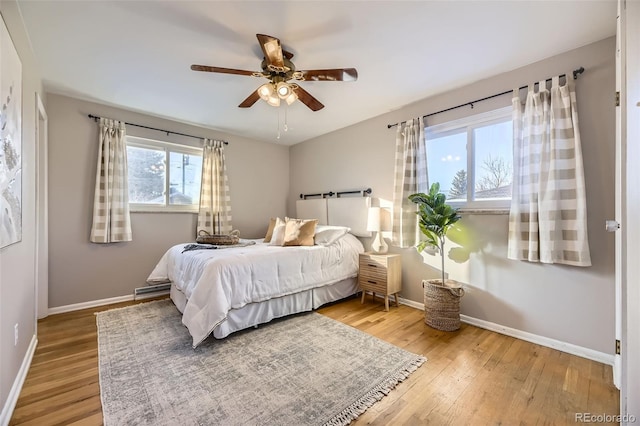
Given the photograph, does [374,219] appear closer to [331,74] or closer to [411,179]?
[411,179]

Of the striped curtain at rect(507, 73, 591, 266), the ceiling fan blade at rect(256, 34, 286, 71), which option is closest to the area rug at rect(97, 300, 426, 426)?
the striped curtain at rect(507, 73, 591, 266)

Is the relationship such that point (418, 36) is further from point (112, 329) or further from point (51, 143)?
point (51, 143)

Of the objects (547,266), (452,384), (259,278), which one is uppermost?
(547,266)

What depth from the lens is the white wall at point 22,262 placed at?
145 cm

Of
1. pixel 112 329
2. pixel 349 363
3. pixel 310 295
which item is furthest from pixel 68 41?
pixel 349 363

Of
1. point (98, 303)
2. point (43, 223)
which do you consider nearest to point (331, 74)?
point (43, 223)

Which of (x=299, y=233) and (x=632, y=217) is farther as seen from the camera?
(x=299, y=233)

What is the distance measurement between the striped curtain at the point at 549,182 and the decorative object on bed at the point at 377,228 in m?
1.37

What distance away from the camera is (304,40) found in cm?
206

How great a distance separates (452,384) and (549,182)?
5.88 feet

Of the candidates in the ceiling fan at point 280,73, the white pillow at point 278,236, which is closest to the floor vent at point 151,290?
the white pillow at point 278,236

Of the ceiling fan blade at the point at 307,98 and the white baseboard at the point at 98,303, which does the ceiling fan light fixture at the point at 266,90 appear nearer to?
the ceiling fan blade at the point at 307,98

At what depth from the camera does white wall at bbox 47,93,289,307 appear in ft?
9.93
